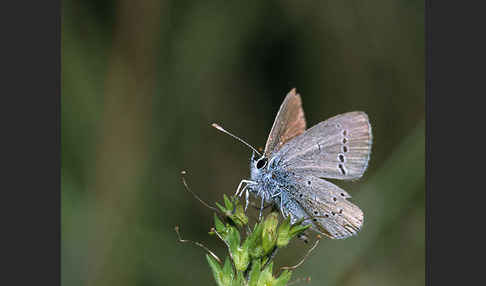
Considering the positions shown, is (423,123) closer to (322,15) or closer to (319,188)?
(322,15)

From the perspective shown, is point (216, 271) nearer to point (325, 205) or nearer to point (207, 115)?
point (325, 205)

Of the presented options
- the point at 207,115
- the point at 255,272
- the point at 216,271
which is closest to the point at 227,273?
the point at 216,271

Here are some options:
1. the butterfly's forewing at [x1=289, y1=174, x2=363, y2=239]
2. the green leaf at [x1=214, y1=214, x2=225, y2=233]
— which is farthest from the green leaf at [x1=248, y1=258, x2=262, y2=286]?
the butterfly's forewing at [x1=289, y1=174, x2=363, y2=239]

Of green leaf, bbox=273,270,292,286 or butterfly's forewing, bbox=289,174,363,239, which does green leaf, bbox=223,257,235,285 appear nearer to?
green leaf, bbox=273,270,292,286

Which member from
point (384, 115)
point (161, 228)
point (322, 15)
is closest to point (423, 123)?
point (384, 115)

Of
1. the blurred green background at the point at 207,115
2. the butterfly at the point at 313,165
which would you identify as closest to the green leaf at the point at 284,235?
the butterfly at the point at 313,165
